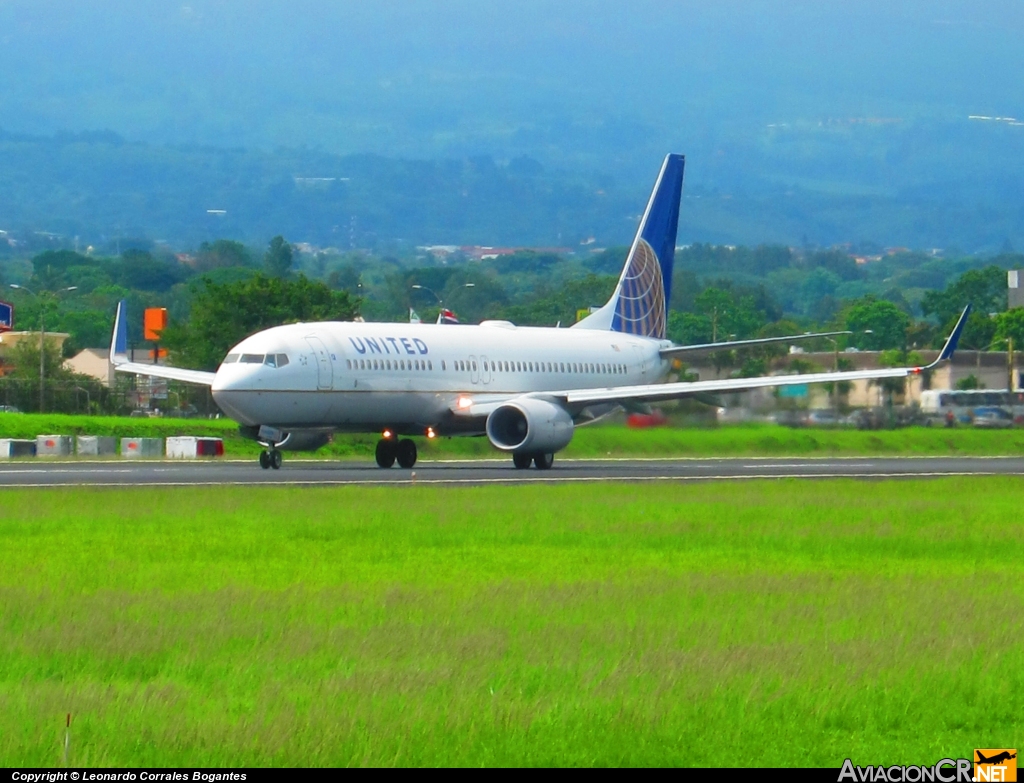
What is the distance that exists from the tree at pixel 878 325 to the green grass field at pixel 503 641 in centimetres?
13600

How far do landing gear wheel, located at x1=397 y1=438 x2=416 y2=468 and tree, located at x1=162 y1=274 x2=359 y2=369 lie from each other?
46.7m

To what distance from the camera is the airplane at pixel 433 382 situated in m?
40.8

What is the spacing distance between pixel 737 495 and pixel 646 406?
18768mm

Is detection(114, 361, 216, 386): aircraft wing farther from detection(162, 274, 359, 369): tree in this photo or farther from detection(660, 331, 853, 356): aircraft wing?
detection(162, 274, 359, 369): tree

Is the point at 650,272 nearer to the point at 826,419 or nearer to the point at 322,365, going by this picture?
the point at 826,419

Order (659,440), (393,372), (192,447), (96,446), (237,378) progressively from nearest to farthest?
1. (237,378)
2. (393,372)
3. (659,440)
4. (192,447)
5. (96,446)

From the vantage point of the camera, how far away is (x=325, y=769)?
9.05 metres

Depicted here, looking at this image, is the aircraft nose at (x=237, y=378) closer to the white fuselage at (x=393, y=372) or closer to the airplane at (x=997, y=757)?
the white fuselage at (x=393, y=372)

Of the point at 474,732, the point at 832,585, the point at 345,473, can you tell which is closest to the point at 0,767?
the point at 474,732

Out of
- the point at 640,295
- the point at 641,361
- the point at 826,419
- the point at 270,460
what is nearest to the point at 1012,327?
the point at 826,419

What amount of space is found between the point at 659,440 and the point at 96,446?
20.3 meters

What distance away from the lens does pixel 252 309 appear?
305 ft

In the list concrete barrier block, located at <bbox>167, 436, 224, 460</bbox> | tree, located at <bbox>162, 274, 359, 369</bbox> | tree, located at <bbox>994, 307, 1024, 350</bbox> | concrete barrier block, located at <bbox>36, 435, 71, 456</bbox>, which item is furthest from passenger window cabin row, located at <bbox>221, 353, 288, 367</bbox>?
tree, located at <bbox>994, 307, 1024, 350</bbox>

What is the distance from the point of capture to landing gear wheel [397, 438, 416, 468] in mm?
Result: 45219
